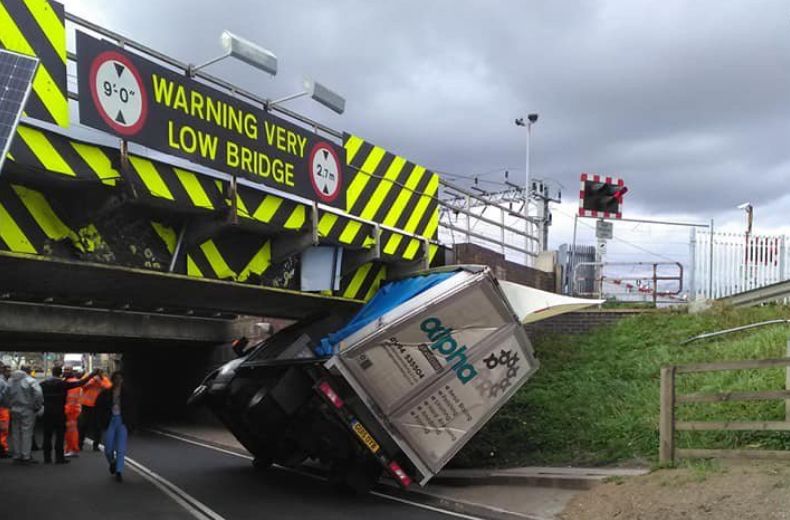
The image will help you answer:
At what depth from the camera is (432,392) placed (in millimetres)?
9375

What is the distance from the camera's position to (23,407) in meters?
13.7

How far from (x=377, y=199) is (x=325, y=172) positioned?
4.26 ft

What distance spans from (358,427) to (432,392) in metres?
0.99

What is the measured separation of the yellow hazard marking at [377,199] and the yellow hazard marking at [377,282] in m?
1.29

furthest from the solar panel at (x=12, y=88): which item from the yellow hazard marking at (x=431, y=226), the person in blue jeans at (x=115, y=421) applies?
the person in blue jeans at (x=115, y=421)

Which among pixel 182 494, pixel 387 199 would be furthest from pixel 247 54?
pixel 182 494

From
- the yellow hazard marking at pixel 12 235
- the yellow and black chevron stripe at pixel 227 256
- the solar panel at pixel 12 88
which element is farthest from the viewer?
the yellow and black chevron stripe at pixel 227 256

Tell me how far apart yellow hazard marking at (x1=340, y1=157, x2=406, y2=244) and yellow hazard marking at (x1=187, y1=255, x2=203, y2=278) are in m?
1.94

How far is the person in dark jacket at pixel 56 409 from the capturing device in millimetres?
13461

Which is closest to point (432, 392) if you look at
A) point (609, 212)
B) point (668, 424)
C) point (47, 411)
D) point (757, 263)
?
point (668, 424)

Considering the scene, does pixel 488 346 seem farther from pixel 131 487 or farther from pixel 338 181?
pixel 131 487

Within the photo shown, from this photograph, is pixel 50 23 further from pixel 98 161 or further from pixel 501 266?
pixel 501 266

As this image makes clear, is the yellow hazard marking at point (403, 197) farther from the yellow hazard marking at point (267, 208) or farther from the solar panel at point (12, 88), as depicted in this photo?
the solar panel at point (12, 88)

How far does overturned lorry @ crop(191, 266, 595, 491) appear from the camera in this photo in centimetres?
922
